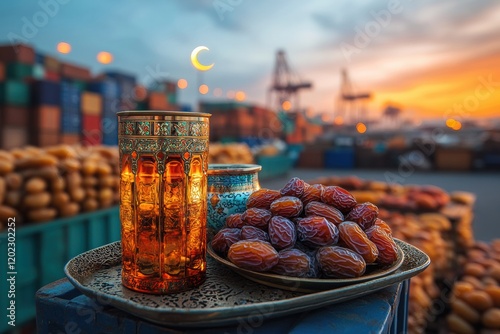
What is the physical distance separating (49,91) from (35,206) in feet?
43.5

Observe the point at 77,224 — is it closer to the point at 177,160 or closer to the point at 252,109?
the point at 177,160

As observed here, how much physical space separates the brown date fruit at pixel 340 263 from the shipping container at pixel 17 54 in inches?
875

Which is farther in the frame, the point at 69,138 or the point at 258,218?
the point at 69,138

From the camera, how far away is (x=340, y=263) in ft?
3.57

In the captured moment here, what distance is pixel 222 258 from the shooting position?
124cm

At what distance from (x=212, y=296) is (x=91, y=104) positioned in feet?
58.6

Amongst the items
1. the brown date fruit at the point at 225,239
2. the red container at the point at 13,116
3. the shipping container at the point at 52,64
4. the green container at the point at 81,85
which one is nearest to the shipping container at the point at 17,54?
the shipping container at the point at 52,64

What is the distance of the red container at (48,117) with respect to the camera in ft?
48.1

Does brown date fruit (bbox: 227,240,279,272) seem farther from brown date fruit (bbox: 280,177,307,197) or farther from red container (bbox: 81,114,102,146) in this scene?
red container (bbox: 81,114,102,146)

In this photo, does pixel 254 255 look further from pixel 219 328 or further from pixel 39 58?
pixel 39 58

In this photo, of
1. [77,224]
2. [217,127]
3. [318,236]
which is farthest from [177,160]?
[217,127]

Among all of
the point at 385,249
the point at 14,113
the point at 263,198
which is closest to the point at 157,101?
the point at 14,113

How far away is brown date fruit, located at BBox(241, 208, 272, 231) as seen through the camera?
4.22 ft

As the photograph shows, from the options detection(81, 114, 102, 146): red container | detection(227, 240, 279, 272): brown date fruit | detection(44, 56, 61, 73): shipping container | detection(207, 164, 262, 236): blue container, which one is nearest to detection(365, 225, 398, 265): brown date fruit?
detection(227, 240, 279, 272): brown date fruit
